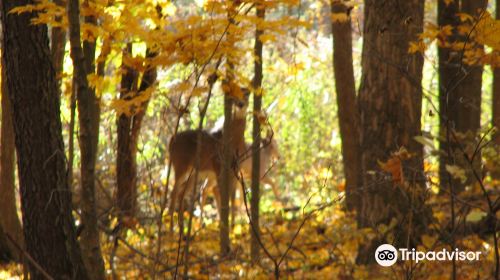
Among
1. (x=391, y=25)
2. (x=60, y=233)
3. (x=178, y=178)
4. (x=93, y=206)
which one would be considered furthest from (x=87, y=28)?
(x=178, y=178)

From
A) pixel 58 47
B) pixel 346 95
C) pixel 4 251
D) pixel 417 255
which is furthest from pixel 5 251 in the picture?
pixel 417 255

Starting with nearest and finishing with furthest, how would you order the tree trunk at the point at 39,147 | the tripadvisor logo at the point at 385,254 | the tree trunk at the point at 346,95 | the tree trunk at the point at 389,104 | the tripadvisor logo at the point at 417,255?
the tree trunk at the point at 39,147
the tripadvisor logo at the point at 417,255
the tripadvisor logo at the point at 385,254
the tree trunk at the point at 389,104
the tree trunk at the point at 346,95

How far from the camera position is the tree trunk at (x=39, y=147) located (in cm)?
571

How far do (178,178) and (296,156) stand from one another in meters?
6.97

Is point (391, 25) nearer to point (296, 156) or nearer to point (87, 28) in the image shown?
point (87, 28)

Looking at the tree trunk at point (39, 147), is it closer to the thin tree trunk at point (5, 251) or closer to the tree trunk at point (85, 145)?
the tree trunk at point (85, 145)

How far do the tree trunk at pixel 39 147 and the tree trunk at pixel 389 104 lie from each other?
8.50ft

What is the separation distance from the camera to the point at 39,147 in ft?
19.0

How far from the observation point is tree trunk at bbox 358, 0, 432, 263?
23.3 ft

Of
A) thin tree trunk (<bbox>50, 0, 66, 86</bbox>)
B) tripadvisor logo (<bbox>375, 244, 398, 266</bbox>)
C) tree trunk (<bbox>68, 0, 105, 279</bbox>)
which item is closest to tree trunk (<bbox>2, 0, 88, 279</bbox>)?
tree trunk (<bbox>68, 0, 105, 279</bbox>)

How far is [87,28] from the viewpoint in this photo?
5.18 m

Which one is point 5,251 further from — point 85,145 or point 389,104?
point 85,145

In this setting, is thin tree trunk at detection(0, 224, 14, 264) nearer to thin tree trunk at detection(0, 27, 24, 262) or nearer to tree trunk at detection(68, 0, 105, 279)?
thin tree trunk at detection(0, 27, 24, 262)

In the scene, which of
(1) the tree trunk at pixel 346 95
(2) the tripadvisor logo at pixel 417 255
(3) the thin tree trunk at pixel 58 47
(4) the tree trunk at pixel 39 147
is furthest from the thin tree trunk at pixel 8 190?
(2) the tripadvisor logo at pixel 417 255
